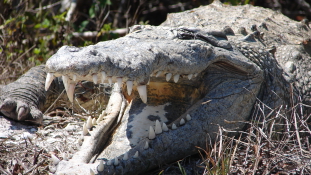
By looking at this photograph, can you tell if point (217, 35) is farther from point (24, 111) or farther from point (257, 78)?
point (24, 111)

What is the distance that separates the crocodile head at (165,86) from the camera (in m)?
2.10

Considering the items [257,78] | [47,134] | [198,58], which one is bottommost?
[47,134]

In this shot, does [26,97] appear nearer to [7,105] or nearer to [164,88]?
[7,105]

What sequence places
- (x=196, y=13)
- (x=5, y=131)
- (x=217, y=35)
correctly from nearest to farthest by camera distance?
(x=217, y=35)
(x=5, y=131)
(x=196, y=13)

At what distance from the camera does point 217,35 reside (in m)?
2.90

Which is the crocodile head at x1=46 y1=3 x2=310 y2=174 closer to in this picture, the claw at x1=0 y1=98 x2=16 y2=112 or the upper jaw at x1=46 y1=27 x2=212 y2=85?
the upper jaw at x1=46 y1=27 x2=212 y2=85

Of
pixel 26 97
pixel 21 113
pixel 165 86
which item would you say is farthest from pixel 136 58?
pixel 26 97

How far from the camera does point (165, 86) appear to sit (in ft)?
9.30

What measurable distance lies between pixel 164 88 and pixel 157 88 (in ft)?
0.18

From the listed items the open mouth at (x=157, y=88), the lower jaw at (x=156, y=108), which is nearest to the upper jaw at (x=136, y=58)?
the open mouth at (x=157, y=88)

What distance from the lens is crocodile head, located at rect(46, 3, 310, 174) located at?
2.10 m

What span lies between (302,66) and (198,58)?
5.20 ft

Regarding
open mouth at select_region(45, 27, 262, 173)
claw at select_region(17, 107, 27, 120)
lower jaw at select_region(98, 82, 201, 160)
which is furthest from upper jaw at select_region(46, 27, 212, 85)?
claw at select_region(17, 107, 27, 120)

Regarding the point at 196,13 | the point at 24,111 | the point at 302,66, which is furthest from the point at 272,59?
the point at 24,111
